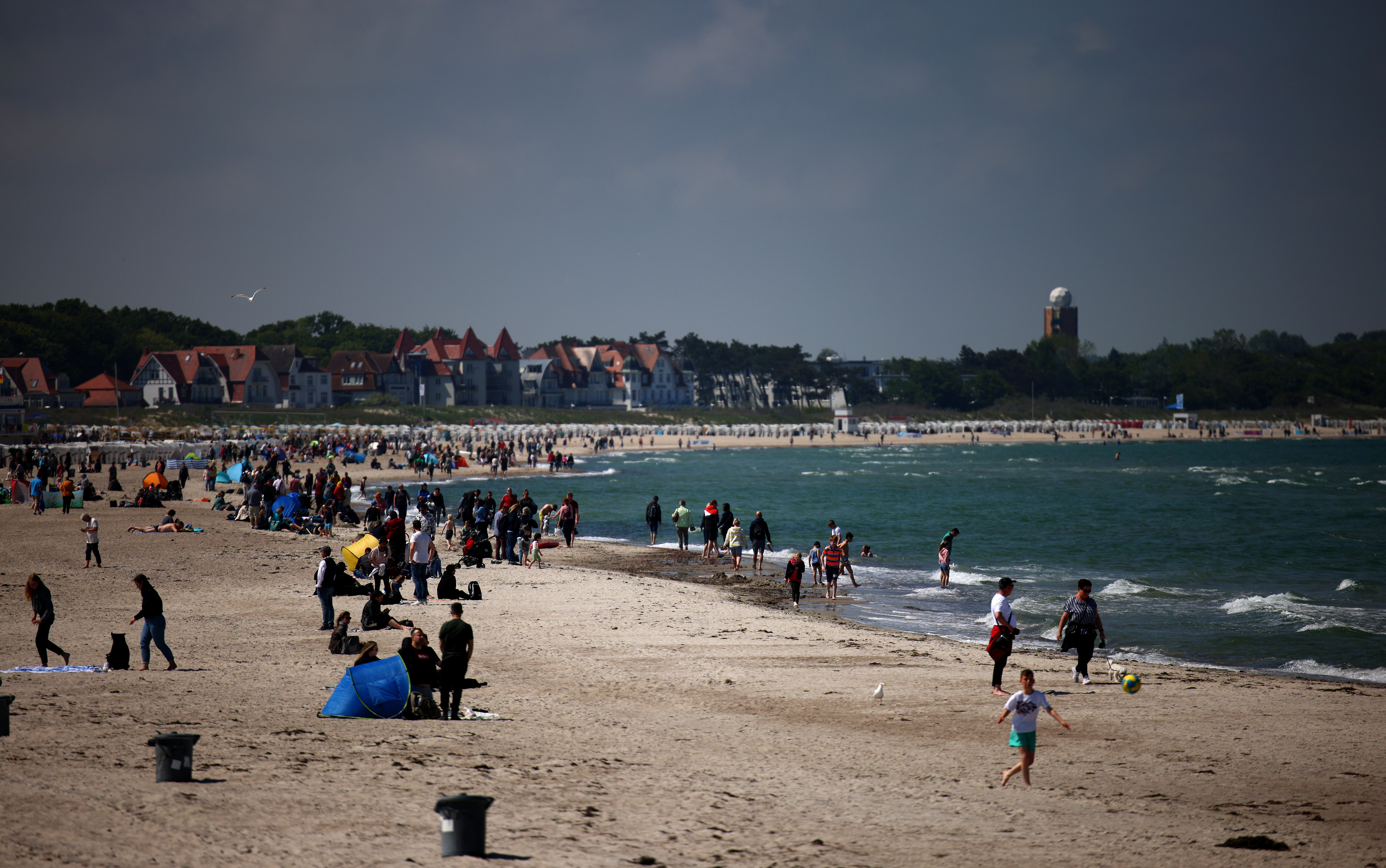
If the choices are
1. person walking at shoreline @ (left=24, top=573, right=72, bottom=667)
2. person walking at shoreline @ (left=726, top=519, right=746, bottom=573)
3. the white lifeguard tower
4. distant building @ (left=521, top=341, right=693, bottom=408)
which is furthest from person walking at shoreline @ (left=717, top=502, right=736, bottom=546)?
distant building @ (left=521, top=341, right=693, bottom=408)

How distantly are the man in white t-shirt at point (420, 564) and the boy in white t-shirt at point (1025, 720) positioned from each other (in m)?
11.1

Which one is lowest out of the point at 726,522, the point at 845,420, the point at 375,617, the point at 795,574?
the point at 795,574

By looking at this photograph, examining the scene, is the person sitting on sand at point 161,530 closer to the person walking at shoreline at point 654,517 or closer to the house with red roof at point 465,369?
the person walking at shoreline at point 654,517

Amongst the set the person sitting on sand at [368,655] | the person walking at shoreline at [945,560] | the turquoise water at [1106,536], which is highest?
the person sitting on sand at [368,655]

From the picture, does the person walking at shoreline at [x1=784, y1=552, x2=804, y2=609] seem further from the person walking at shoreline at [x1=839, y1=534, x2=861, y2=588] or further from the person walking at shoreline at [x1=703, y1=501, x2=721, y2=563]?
the person walking at shoreline at [x1=703, y1=501, x2=721, y2=563]

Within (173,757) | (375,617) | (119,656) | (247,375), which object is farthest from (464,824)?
(247,375)

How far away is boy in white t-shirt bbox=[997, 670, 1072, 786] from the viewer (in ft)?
27.8

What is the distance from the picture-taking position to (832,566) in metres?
21.0

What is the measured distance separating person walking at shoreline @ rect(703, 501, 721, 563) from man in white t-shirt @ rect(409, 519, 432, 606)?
9.82 m

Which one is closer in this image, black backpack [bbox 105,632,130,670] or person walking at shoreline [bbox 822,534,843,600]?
black backpack [bbox 105,632,130,670]

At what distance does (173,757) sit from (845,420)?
125m

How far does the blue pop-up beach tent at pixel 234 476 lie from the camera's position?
132 feet

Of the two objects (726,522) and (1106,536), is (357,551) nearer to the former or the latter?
(726,522)

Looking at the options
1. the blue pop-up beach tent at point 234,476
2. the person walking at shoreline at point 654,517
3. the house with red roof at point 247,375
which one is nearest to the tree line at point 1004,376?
the house with red roof at point 247,375
